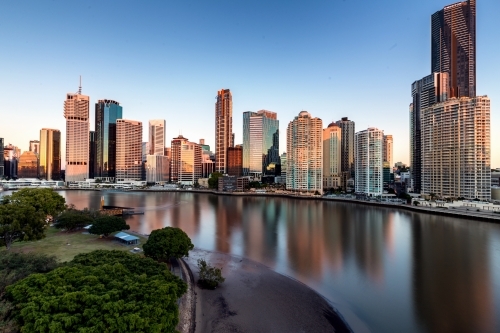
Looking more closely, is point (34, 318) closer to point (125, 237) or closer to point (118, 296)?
point (118, 296)

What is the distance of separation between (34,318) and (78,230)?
1995 cm

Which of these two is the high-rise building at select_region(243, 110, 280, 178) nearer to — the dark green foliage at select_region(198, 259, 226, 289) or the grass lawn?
the grass lawn

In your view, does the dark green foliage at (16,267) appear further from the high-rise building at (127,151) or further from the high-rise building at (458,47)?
the high-rise building at (127,151)

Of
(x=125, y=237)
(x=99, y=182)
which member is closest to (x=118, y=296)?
(x=125, y=237)

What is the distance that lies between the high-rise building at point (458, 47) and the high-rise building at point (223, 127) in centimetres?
7316

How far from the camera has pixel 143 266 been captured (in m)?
10.2

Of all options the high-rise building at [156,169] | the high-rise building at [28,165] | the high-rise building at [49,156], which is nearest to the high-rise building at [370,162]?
the high-rise building at [156,169]

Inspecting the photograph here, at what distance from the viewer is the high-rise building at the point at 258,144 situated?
11881 centimetres

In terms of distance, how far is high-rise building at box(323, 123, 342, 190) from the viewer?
89938 mm

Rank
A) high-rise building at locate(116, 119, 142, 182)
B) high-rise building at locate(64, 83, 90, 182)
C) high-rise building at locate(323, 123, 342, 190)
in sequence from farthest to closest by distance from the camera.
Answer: high-rise building at locate(116, 119, 142, 182) → high-rise building at locate(64, 83, 90, 182) → high-rise building at locate(323, 123, 342, 190)

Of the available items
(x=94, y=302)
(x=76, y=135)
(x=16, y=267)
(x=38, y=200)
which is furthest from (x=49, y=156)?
(x=94, y=302)

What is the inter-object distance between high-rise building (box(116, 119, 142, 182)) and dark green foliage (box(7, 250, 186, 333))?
382 feet

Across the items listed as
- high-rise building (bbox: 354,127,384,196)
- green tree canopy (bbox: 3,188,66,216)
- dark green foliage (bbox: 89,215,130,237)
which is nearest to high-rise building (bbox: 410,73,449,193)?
high-rise building (bbox: 354,127,384,196)

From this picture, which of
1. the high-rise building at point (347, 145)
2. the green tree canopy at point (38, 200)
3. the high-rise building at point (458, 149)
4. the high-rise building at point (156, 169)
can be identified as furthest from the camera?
the high-rise building at point (156, 169)
